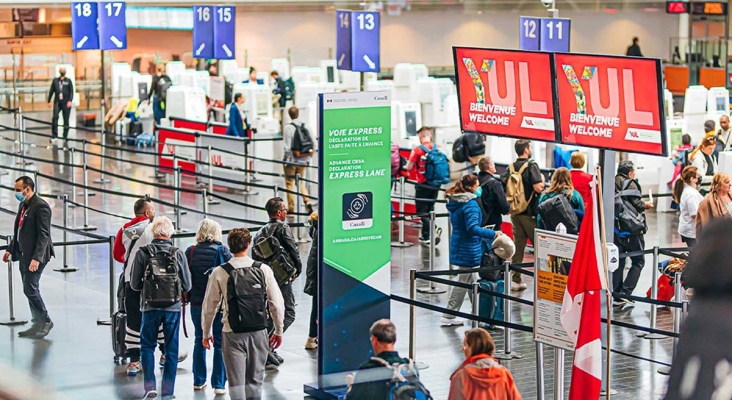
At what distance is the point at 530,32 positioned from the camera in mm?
20062

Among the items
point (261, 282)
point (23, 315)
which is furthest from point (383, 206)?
point (23, 315)

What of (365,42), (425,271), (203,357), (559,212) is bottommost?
(203,357)

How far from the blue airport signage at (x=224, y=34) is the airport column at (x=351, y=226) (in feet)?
44.0

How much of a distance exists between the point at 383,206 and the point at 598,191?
187 cm

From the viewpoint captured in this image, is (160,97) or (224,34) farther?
(160,97)

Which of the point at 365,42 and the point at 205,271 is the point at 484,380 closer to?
the point at 205,271

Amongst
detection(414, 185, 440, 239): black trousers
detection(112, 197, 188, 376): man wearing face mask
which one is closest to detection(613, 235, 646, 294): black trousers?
detection(414, 185, 440, 239): black trousers

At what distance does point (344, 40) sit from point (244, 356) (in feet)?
42.8

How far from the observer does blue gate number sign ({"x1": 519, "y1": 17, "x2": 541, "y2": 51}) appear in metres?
19.9

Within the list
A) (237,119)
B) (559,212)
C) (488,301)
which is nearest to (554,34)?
(237,119)

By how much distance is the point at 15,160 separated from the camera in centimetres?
2141

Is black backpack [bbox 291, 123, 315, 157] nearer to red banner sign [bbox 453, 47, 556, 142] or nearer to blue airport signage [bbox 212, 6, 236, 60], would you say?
blue airport signage [bbox 212, 6, 236, 60]

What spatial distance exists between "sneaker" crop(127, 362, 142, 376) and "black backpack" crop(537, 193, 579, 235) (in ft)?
12.1

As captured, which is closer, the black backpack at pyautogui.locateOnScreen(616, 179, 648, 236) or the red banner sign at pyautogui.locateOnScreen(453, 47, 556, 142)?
the red banner sign at pyautogui.locateOnScreen(453, 47, 556, 142)
